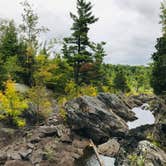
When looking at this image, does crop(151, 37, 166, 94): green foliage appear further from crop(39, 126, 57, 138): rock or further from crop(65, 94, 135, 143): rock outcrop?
crop(39, 126, 57, 138): rock

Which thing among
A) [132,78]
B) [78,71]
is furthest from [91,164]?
[132,78]

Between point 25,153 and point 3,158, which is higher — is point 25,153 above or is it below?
above

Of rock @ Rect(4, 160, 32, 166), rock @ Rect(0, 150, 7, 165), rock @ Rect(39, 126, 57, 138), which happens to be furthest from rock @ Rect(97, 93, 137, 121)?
rock @ Rect(4, 160, 32, 166)

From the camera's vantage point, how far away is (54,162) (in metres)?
37.3

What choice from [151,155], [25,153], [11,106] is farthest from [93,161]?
[11,106]

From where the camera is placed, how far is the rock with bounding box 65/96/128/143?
45.5 m

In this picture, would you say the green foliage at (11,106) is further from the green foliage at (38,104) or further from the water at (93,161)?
the water at (93,161)

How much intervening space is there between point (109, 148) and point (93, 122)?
19.7 feet

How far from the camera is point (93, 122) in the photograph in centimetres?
4588

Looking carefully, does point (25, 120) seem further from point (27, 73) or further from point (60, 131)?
point (27, 73)

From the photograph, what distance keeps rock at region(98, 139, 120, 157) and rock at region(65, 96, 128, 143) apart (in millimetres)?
3069

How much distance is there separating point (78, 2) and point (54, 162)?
31.0m

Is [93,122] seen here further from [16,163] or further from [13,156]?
[16,163]

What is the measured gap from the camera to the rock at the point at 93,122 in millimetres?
45500
